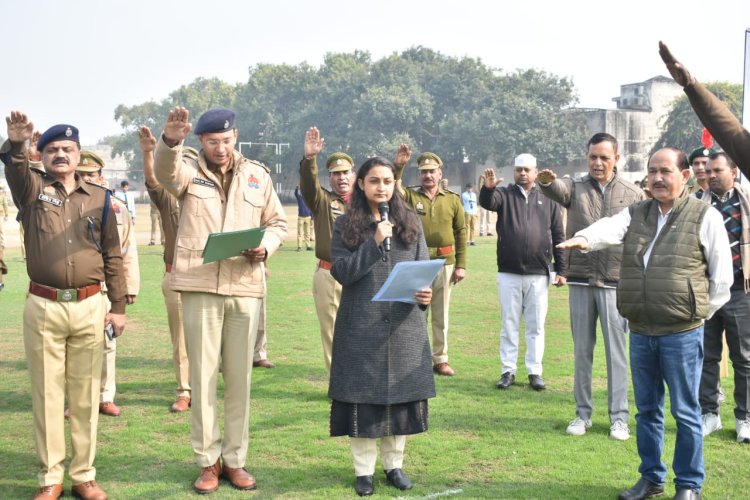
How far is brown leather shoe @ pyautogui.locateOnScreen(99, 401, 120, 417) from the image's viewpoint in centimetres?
715

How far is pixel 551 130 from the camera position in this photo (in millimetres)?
67750

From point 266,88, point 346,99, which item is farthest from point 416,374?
point 266,88

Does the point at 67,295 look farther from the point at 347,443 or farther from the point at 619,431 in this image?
the point at 619,431

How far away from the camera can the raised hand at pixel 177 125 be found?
489cm

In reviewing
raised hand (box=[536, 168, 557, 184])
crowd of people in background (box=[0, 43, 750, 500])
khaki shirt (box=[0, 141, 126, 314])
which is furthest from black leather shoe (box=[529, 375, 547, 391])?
khaki shirt (box=[0, 141, 126, 314])

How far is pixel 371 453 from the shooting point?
528 cm

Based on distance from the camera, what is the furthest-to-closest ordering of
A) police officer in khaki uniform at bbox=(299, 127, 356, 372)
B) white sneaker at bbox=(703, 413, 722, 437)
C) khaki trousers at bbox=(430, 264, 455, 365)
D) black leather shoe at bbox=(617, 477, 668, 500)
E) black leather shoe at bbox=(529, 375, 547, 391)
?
khaki trousers at bbox=(430, 264, 455, 365) < black leather shoe at bbox=(529, 375, 547, 391) < police officer in khaki uniform at bbox=(299, 127, 356, 372) < white sneaker at bbox=(703, 413, 722, 437) < black leather shoe at bbox=(617, 477, 668, 500)

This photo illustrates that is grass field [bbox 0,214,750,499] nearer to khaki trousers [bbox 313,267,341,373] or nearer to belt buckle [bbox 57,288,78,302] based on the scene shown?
khaki trousers [bbox 313,267,341,373]

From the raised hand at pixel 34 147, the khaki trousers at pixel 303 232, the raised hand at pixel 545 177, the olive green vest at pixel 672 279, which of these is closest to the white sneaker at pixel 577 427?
the olive green vest at pixel 672 279

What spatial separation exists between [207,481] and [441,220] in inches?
170

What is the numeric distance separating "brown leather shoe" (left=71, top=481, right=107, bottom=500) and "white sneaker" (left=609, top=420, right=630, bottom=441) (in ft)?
12.8

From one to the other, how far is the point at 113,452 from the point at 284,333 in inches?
209

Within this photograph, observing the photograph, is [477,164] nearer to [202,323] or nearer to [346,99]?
[346,99]

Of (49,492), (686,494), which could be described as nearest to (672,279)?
(686,494)
